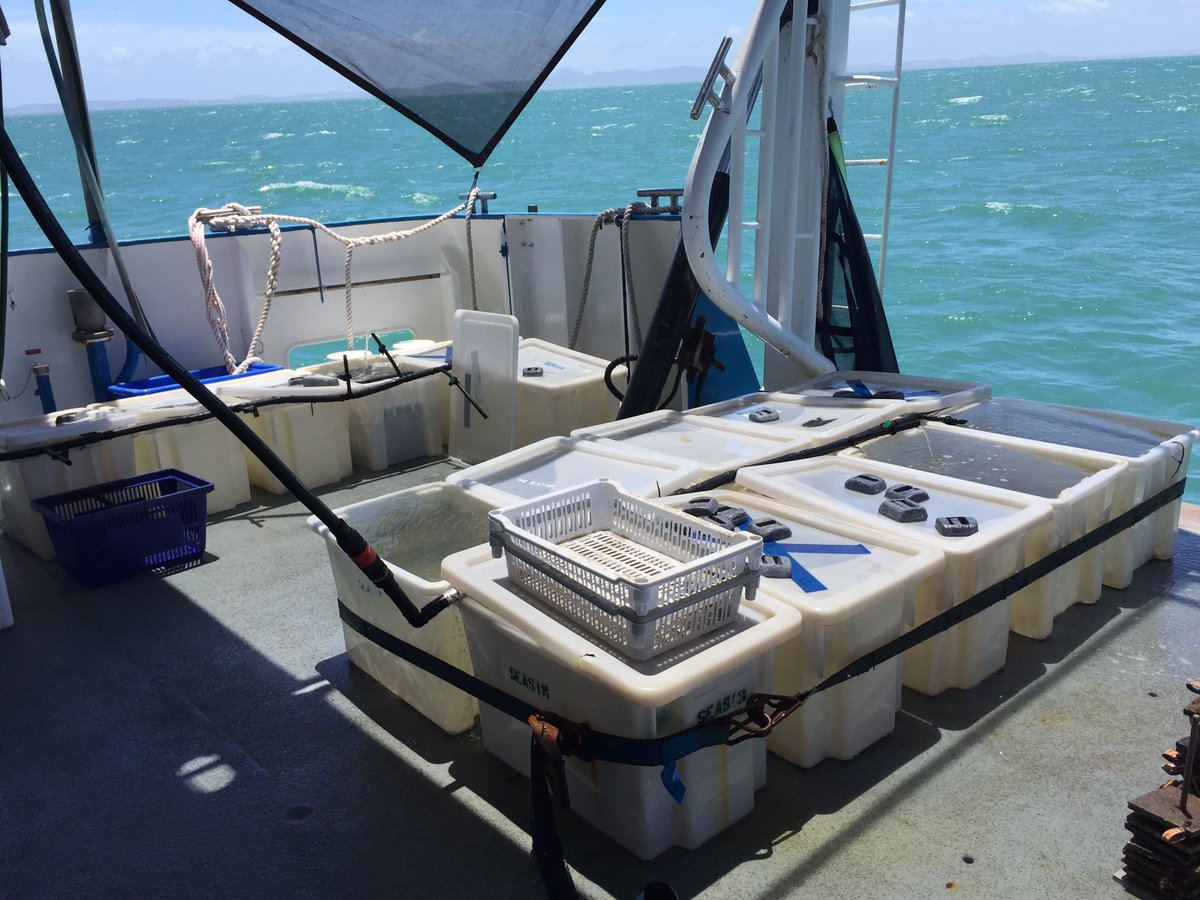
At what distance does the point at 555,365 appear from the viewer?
5.72 metres

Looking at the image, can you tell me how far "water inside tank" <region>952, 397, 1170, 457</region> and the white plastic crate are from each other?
202 centimetres

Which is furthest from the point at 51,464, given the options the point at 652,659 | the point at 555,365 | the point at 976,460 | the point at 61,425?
the point at 976,460

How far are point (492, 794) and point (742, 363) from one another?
334 centimetres

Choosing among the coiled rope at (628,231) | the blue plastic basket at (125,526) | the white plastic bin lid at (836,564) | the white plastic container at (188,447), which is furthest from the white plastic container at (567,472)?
the coiled rope at (628,231)

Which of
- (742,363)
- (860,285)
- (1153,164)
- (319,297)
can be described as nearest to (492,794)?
(742,363)

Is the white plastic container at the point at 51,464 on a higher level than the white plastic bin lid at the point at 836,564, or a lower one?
lower

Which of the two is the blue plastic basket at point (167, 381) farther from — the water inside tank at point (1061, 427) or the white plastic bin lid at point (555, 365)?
the water inside tank at point (1061, 427)

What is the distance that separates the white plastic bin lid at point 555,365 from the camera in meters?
5.36

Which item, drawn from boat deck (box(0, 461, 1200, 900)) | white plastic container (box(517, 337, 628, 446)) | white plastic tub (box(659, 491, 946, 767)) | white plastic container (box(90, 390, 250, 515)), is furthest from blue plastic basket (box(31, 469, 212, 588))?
white plastic tub (box(659, 491, 946, 767))

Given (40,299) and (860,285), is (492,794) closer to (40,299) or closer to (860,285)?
(860,285)

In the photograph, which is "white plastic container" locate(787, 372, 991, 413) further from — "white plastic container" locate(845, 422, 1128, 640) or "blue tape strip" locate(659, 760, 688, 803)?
"blue tape strip" locate(659, 760, 688, 803)

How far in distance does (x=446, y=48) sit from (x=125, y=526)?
252cm

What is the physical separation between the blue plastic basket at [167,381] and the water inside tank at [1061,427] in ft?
12.9

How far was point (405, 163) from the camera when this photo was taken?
55531 millimetres
